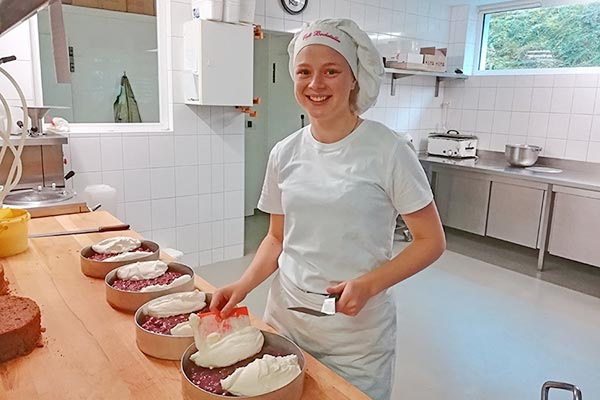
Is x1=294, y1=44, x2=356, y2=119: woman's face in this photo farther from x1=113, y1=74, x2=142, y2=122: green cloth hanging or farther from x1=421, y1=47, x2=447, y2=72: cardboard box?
x1=421, y1=47, x2=447, y2=72: cardboard box

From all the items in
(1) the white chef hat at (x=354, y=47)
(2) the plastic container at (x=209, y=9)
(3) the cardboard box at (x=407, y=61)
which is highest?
(2) the plastic container at (x=209, y=9)

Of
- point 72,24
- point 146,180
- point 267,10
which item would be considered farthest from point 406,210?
point 72,24

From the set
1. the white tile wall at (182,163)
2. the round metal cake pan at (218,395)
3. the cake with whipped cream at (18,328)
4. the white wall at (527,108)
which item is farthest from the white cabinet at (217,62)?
the white wall at (527,108)

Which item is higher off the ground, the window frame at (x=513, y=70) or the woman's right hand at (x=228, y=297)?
the window frame at (x=513, y=70)

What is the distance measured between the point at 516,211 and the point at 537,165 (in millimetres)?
710

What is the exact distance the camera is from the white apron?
45.8 inches

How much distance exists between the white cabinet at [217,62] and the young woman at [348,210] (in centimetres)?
217

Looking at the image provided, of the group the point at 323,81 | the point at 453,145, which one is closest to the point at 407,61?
the point at 453,145

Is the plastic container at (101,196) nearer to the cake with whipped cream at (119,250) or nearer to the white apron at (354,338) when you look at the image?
the cake with whipped cream at (119,250)

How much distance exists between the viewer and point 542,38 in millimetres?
4629

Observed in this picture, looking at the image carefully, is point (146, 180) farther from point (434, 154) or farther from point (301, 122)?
point (434, 154)

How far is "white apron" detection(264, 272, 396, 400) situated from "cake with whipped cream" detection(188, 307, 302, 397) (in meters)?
0.22

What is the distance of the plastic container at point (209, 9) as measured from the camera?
3.20 metres

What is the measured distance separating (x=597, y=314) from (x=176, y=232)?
9.98ft
